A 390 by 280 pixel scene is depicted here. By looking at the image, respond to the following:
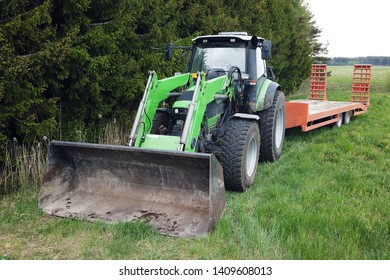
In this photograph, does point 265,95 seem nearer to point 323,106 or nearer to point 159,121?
point 159,121

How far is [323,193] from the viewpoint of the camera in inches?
204

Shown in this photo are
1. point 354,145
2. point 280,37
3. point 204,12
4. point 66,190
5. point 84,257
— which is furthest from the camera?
point 280,37

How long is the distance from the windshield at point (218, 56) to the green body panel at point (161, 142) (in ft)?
6.32

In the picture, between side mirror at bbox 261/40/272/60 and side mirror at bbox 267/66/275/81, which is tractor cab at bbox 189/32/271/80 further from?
side mirror at bbox 267/66/275/81

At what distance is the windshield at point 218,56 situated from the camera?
632 centimetres

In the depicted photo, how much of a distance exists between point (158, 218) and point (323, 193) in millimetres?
2233

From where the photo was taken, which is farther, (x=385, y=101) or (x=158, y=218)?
(x=385, y=101)

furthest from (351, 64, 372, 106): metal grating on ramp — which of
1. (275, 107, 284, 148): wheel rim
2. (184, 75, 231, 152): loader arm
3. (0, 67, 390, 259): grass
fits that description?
(184, 75, 231, 152): loader arm

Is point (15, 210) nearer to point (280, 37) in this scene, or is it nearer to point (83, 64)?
point (83, 64)

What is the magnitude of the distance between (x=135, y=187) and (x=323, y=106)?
7290 millimetres

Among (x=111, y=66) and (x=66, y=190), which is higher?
(x=111, y=66)

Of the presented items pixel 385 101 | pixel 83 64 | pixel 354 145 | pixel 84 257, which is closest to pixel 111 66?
pixel 83 64

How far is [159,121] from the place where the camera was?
5.81 metres

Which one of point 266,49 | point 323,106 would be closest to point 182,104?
point 266,49
